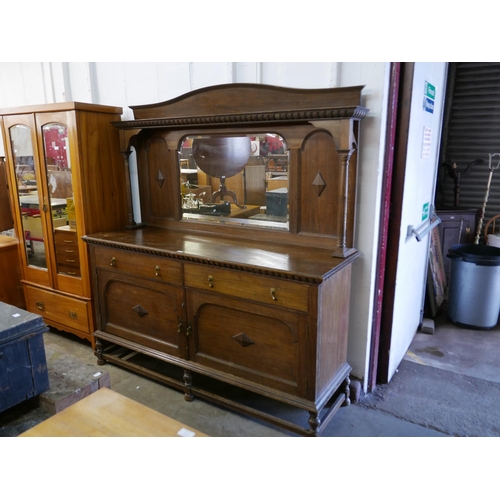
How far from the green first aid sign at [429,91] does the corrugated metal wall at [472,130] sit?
1.82 metres

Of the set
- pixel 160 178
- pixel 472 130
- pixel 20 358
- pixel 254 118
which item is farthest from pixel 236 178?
pixel 472 130

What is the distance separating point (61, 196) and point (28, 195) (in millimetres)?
422

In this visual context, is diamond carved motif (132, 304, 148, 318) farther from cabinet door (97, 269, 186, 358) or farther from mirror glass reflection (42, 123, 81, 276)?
mirror glass reflection (42, 123, 81, 276)

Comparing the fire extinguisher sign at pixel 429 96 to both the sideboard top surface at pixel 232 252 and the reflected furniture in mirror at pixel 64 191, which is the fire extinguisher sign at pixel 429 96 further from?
the reflected furniture in mirror at pixel 64 191

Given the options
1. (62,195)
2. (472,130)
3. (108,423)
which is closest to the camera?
(108,423)

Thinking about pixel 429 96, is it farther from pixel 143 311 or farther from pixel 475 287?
pixel 143 311

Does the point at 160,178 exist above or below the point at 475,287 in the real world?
above

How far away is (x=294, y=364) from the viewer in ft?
7.46

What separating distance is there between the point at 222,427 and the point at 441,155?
152 inches

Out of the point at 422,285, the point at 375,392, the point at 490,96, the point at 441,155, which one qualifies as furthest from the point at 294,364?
the point at 490,96

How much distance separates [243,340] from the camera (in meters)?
2.41

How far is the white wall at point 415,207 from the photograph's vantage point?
2695 mm

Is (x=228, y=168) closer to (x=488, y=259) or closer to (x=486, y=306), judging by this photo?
(x=488, y=259)

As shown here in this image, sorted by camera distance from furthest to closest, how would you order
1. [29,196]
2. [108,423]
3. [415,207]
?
[29,196], [415,207], [108,423]
